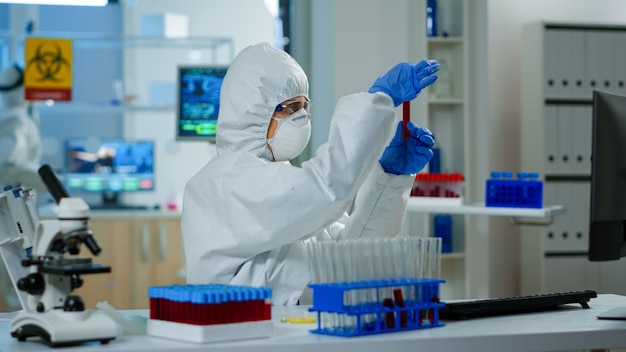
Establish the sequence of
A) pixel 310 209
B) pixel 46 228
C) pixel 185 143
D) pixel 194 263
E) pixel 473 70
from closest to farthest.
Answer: pixel 46 228 → pixel 310 209 → pixel 194 263 → pixel 473 70 → pixel 185 143

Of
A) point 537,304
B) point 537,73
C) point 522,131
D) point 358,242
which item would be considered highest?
point 537,73

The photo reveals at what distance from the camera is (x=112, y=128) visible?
5.23 metres

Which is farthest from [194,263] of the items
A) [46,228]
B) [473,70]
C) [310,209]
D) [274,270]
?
[473,70]

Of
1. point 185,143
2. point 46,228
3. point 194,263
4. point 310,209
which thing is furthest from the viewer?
point 185,143

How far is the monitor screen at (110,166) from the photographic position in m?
5.03

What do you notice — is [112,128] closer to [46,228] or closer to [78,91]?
[78,91]

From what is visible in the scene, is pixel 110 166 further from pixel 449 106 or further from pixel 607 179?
pixel 607 179

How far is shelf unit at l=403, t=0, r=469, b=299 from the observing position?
4328mm

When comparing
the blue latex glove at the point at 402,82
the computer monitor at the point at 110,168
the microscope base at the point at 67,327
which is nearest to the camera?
the microscope base at the point at 67,327

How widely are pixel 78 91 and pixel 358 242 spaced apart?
3597mm

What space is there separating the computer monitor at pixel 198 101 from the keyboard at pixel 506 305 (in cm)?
262

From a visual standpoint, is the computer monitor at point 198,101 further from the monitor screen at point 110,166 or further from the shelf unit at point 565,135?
the shelf unit at point 565,135

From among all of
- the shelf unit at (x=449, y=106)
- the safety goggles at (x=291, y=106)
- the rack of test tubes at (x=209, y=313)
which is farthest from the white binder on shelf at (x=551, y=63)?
the rack of test tubes at (x=209, y=313)

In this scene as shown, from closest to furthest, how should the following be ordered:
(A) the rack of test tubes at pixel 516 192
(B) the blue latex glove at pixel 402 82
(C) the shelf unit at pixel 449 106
Result: (B) the blue latex glove at pixel 402 82 < (A) the rack of test tubes at pixel 516 192 < (C) the shelf unit at pixel 449 106
